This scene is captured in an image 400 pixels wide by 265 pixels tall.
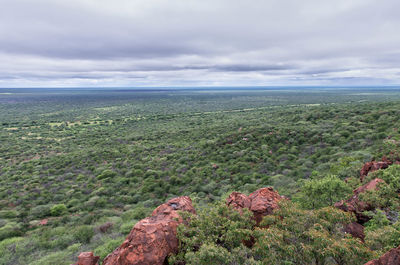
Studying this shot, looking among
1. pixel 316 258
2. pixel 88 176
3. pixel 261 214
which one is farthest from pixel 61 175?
pixel 316 258

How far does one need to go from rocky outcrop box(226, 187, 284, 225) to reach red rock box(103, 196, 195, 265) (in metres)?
4.05

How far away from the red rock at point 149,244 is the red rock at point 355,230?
28.7 ft

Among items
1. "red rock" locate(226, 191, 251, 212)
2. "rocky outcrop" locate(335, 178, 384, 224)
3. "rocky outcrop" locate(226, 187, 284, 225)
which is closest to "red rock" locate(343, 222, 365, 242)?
"rocky outcrop" locate(335, 178, 384, 224)

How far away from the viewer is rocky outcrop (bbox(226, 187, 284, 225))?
11.9 meters

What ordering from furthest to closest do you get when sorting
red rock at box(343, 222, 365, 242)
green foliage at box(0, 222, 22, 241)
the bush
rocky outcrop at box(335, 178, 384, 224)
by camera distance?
the bush → green foliage at box(0, 222, 22, 241) → rocky outcrop at box(335, 178, 384, 224) → red rock at box(343, 222, 365, 242)

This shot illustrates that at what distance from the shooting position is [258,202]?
12.3 metres

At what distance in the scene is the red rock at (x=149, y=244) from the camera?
8.77m

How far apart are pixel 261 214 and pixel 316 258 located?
154 inches

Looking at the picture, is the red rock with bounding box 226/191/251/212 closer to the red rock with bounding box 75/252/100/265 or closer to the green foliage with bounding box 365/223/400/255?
the green foliage with bounding box 365/223/400/255

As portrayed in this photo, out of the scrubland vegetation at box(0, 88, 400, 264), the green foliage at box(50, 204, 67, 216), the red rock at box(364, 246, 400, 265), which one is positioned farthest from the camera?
the green foliage at box(50, 204, 67, 216)

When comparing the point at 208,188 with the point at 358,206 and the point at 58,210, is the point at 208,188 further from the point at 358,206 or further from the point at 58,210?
the point at 58,210

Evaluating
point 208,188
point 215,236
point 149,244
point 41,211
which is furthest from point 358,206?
point 41,211

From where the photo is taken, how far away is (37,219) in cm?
1958

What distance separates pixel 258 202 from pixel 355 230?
4.98m
